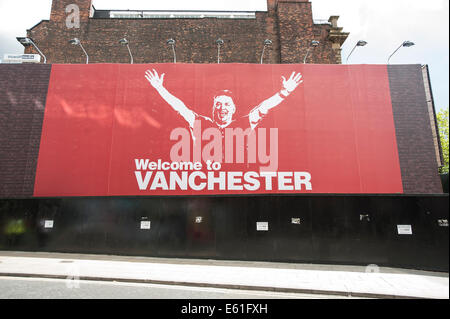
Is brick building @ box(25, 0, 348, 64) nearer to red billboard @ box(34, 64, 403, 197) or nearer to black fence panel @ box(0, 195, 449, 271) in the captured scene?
red billboard @ box(34, 64, 403, 197)

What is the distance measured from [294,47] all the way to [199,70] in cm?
794

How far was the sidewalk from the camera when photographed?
6516mm

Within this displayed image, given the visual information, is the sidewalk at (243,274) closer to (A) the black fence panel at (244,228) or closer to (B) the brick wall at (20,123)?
(A) the black fence panel at (244,228)

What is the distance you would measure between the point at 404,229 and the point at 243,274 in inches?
223

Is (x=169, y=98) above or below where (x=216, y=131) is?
above

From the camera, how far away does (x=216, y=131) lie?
13.3 metres

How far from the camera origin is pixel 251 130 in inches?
524

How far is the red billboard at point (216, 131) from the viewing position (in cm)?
1287

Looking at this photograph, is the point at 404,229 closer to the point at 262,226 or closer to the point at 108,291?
the point at 262,226

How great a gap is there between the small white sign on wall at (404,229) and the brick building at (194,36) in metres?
12.8

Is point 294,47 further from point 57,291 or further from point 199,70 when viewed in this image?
point 57,291

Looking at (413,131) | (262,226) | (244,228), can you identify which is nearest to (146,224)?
(244,228)

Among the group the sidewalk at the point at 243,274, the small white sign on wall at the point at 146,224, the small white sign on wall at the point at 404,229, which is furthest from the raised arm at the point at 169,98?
the small white sign on wall at the point at 404,229
